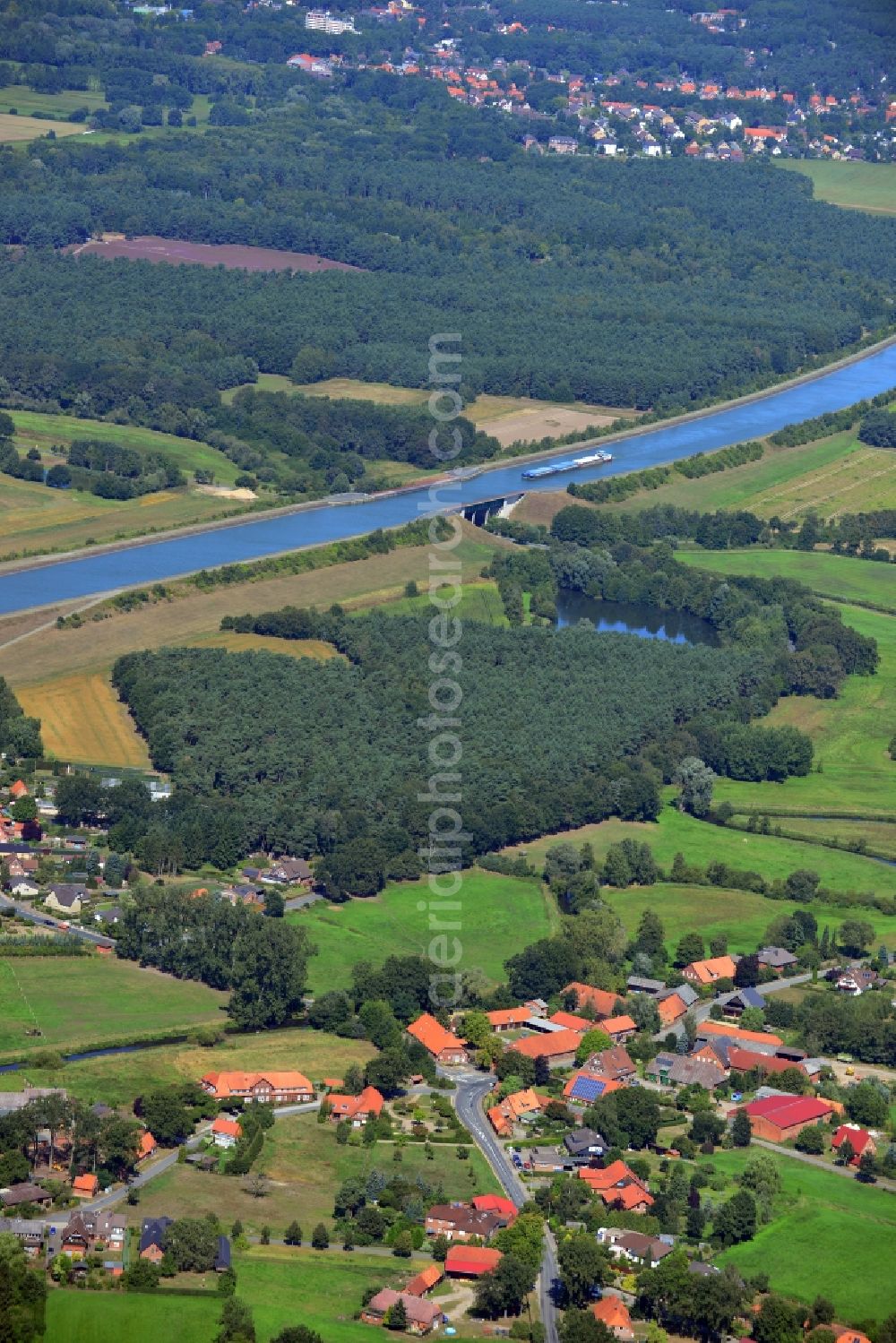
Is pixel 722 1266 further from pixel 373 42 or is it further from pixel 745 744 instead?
pixel 373 42

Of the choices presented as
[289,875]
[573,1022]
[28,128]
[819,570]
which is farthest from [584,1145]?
[28,128]

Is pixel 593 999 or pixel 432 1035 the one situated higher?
pixel 432 1035

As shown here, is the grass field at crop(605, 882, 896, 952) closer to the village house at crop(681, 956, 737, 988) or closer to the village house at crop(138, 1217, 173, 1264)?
the village house at crop(681, 956, 737, 988)

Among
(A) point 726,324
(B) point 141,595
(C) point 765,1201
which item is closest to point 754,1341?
(C) point 765,1201

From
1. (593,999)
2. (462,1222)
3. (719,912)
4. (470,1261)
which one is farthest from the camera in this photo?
(719,912)

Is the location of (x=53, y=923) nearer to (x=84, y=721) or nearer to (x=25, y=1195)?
(x=84, y=721)

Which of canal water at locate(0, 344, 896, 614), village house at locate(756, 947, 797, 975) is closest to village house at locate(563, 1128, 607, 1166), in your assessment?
village house at locate(756, 947, 797, 975)

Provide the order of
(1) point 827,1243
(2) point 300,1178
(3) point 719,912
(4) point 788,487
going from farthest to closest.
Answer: (4) point 788,487, (3) point 719,912, (2) point 300,1178, (1) point 827,1243

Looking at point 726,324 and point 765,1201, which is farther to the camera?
point 726,324
